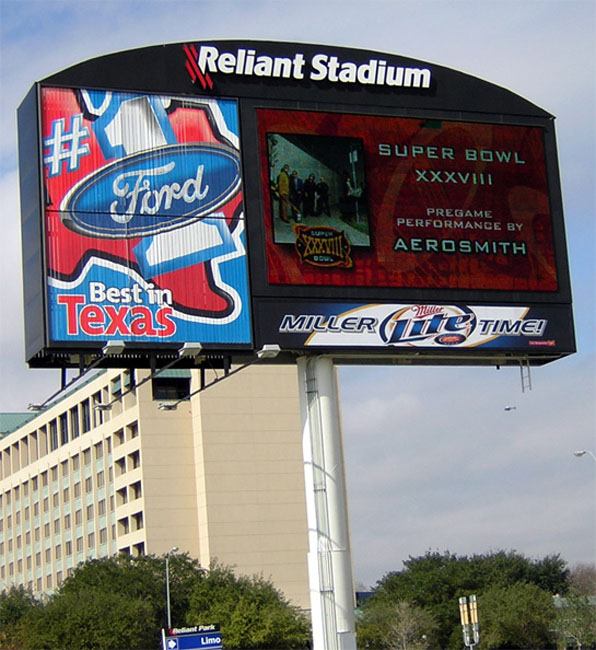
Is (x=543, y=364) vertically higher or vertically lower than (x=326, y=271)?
lower

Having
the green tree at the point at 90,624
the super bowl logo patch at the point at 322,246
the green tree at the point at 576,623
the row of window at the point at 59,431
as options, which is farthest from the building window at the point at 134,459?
the super bowl logo patch at the point at 322,246

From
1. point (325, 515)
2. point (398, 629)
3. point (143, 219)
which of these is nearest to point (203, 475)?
point (398, 629)

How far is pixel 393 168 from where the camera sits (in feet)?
108

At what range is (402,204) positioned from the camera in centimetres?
3272

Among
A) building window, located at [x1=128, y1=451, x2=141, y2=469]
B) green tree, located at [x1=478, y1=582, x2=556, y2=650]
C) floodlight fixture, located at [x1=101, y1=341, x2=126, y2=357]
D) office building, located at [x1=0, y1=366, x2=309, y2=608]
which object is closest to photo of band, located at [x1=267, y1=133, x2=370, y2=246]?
floodlight fixture, located at [x1=101, y1=341, x2=126, y2=357]

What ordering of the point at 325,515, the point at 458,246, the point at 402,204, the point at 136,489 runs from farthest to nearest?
the point at 136,489 → the point at 458,246 → the point at 402,204 → the point at 325,515

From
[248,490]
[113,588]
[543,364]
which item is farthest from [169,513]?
[543,364]

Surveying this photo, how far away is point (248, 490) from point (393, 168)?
67.8 metres

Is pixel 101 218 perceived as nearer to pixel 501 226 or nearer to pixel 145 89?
pixel 145 89

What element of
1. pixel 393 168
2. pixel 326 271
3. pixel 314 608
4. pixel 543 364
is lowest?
pixel 314 608

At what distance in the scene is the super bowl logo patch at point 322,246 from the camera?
104 feet

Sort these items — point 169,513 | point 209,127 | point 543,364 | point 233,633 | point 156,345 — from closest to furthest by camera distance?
1. point 156,345
2. point 209,127
3. point 543,364
4. point 233,633
5. point 169,513

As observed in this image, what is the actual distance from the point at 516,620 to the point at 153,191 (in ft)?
201

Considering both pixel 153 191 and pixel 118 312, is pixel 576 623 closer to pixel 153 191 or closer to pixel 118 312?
pixel 153 191
